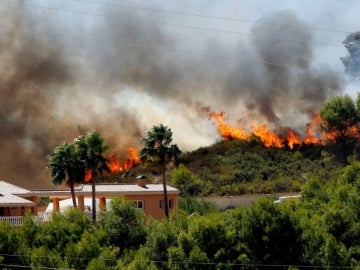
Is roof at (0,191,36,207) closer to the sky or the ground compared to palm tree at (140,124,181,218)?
closer to the ground

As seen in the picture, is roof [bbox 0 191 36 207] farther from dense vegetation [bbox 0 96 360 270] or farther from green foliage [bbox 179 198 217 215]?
green foliage [bbox 179 198 217 215]

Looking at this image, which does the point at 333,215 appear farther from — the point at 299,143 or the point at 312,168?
the point at 299,143

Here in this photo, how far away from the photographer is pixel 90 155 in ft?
254

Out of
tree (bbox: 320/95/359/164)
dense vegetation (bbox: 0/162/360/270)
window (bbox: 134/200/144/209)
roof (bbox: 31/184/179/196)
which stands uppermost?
tree (bbox: 320/95/359/164)

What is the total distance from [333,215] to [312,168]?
6141 centimetres

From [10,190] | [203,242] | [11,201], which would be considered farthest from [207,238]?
[10,190]

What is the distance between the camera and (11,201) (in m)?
67.6

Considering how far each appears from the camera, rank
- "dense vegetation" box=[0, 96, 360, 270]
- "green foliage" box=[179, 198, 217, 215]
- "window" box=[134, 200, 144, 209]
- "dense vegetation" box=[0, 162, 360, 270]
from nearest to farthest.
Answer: "dense vegetation" box=[0, 162, 360, 270]
"dense vegetation" box=[0, 96, 360, 270]
"window" box=[134, 200, 144, 209]
"green foliage" box=[179, 198, 217, 215]

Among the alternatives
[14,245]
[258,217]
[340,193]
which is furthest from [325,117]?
[14,245]

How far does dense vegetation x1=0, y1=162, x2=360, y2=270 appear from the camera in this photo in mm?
58562

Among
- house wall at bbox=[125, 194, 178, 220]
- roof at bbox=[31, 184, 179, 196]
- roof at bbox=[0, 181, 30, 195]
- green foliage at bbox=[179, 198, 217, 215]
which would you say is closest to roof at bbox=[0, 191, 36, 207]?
roof at bbox=[0, 181, 30, 195]

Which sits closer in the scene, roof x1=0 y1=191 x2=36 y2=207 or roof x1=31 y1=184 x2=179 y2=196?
roof x1=0 y1=191 x2=36 y2=207

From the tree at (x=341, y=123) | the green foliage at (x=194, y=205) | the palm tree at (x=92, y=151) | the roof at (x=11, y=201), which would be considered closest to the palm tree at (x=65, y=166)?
the palm tree at (x=92, y=151)

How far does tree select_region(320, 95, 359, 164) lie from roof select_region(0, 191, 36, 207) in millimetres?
72219
